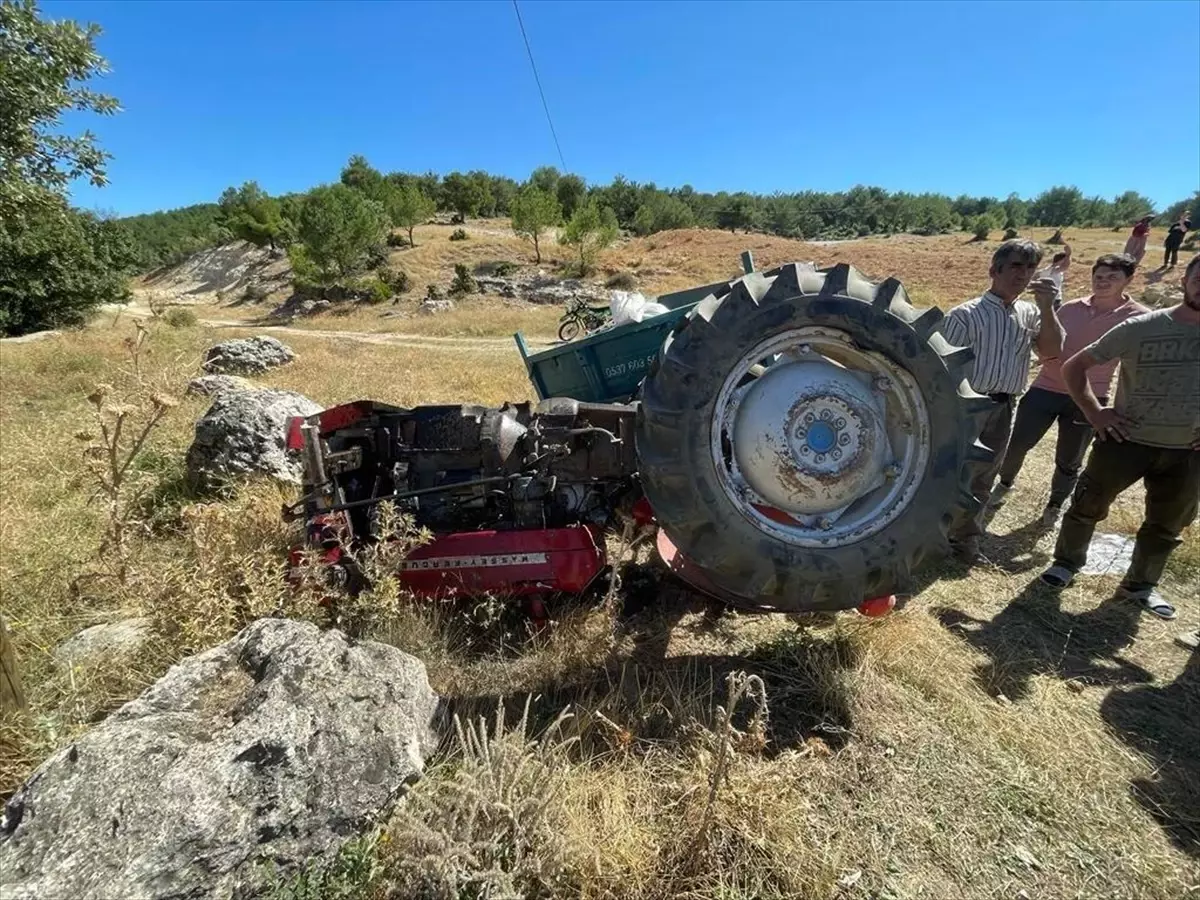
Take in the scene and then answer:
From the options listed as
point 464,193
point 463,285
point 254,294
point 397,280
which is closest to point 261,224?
point 254,294

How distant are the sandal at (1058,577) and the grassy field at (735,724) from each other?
10 centimetres

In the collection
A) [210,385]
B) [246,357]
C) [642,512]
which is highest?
[642,512]

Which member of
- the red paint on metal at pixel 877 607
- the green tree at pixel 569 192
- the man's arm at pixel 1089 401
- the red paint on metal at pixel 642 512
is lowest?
the red paint on metal at pixel 877 607

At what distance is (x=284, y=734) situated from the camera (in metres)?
1.74

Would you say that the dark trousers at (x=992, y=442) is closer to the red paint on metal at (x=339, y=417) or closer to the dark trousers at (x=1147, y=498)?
the dark trousers at (x=1147, y=498)

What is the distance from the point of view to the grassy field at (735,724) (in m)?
1.75

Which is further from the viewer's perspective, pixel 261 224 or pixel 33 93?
pixel 261 224

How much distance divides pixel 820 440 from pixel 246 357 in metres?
12.1

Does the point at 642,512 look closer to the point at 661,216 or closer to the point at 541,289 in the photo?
the point at 541,289

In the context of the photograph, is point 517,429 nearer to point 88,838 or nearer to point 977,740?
point 88,838

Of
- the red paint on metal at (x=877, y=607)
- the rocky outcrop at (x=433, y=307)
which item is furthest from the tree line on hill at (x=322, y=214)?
the red paint on metal at (x=877, y=607)

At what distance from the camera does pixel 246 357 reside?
1145cm

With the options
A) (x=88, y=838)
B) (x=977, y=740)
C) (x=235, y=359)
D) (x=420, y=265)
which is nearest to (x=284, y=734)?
(x=88, y=838)

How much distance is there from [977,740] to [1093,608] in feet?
5.96
